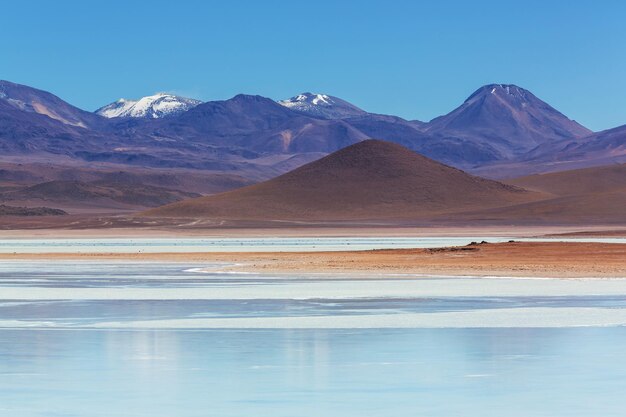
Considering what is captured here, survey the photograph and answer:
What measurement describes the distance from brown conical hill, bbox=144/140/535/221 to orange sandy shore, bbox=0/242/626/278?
9274 cm

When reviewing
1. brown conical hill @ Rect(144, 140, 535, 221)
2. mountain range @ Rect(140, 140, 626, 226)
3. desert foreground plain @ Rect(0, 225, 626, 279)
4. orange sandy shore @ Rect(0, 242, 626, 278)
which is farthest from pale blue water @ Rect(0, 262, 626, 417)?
brown conical hill @ Rect(144, 140, 535, 221)

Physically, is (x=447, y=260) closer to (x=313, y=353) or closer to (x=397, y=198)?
(x=313, y=353)

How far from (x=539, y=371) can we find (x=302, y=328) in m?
5.54

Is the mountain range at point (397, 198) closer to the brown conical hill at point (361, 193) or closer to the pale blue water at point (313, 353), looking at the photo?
the brown conical hill at point (361, 193)

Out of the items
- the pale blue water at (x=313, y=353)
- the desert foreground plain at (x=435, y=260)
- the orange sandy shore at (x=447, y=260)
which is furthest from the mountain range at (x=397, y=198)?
the pale blue water at (x=313, y=353)

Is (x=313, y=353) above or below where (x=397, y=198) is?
below

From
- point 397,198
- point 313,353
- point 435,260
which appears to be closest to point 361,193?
point 397,198

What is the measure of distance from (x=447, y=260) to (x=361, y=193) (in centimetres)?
12136

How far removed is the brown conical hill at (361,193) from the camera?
153500 millimetres

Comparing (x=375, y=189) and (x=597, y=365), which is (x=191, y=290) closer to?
(x=597, y=365)

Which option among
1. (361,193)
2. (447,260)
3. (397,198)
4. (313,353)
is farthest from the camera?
A: (361,193)

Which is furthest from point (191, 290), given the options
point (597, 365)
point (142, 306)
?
point (597, 365)

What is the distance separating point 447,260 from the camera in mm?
44469

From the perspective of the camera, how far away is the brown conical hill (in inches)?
6043
